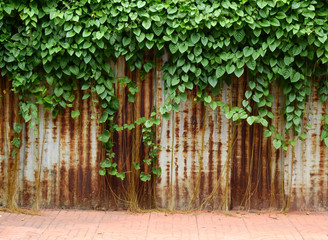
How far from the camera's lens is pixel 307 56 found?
586 centimetres

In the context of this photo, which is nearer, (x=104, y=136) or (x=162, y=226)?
(x=162, y=226)

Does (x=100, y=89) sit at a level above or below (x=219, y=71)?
below

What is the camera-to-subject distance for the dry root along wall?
626cm

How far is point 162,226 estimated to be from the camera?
18.7ft

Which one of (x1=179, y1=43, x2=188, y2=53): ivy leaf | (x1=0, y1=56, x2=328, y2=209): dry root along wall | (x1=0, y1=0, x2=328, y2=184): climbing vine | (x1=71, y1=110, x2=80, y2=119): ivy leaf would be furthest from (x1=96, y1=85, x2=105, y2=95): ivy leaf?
(x1=179, y1=43, x2=188, y2=53): ivy leaf

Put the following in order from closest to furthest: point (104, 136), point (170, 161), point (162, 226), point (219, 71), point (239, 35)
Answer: point (162, 226) → point (239, 35) → point (219, 71) → point (104, 136) → point (170, 161)

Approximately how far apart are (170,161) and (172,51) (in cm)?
146

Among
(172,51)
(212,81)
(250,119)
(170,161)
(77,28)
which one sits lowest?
(170,161)

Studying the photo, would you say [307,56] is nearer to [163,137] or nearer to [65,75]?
[163,137]

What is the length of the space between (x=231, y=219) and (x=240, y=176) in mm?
620

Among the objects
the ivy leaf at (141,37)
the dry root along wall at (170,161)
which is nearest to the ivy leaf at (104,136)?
the dry root along wall at (170,161)

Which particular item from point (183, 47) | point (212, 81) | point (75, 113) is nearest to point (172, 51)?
point (183, 47)

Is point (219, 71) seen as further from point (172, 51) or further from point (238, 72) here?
point (172, 51)

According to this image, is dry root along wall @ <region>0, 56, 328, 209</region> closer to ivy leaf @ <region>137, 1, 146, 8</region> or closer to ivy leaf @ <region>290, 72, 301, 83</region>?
ivy leaf @ <region>290, 72, 301, 83</region>
